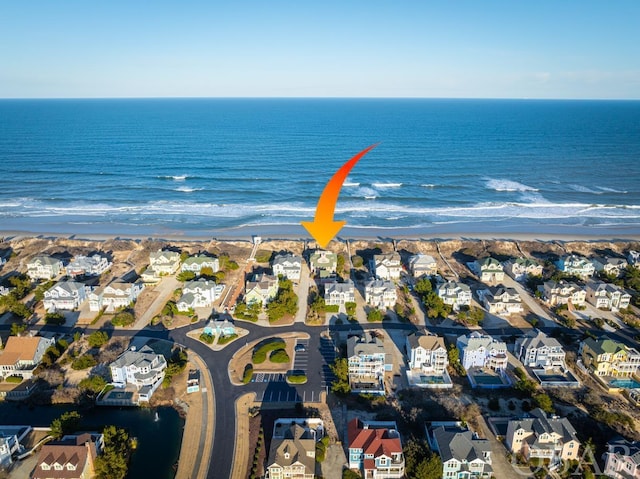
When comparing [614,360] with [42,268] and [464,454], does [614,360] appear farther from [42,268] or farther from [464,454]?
[42,268]

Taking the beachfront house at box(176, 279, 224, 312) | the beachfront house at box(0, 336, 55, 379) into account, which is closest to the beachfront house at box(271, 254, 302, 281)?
the beachfront house at box(176, 279, 224, 312)

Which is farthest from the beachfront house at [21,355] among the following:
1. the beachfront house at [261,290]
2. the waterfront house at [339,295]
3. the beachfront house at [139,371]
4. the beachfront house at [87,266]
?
the waterfront house at [339,295]

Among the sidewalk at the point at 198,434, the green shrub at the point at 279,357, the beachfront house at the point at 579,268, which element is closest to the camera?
the sidewalk at the point at 198,434

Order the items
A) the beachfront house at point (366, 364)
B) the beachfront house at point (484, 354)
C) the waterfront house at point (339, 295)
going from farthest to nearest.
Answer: the waterfront house at point (339, 295) → the beachfront house at point (484, 354) → the beachfront house at point (366, 364)

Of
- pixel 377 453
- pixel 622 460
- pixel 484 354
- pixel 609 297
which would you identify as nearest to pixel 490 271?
pixel 609 297

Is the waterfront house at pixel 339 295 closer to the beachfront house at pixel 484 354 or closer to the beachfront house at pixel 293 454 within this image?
the beachfront house at pixel 484 354

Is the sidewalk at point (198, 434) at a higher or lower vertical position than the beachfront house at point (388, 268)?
lower

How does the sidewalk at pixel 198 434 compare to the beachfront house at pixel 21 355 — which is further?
the beachfront house at pixel 21 355
